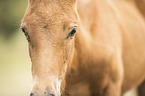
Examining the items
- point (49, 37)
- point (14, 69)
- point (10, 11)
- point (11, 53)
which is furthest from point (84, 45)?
point (11, 53)

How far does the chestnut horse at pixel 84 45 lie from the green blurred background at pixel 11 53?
16.0 feet

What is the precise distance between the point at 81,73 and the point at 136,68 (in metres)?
1.41

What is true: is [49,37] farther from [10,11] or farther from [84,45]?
[10,11]

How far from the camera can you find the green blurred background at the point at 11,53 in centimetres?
891

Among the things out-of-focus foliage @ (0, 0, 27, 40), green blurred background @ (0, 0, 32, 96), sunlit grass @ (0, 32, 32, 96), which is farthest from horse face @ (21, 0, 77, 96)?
out-of-focus foliage @ (0, 0, 27, 40)

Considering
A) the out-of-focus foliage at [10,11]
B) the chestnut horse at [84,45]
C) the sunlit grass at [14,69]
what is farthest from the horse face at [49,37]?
the out-of-focus foliage at [10,11]

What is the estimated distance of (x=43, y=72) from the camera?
2.21 m

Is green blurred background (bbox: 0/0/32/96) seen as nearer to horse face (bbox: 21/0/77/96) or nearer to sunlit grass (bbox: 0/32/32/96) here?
sunlit grass (bbox: 0/32/32/96)

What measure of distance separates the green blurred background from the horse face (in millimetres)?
5867

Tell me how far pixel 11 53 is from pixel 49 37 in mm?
11954

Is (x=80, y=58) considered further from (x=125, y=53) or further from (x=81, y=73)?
(x=125, y=53)

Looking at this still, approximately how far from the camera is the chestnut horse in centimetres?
230

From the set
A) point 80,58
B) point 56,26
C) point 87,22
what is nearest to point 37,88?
point 56,26

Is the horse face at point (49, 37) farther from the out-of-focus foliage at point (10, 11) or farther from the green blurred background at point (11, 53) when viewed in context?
the out-of-focus foliage at point (10, 11)
